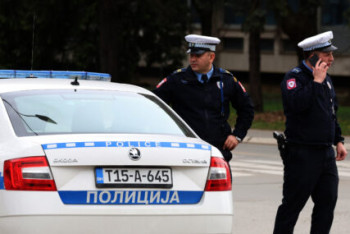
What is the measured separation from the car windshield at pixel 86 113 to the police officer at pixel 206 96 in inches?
36.7

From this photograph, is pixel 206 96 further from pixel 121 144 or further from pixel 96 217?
pixel 96 217

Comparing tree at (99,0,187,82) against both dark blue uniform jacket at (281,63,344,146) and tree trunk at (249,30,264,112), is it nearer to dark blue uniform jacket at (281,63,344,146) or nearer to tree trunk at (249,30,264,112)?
tree trunk at (249,30,264,112)

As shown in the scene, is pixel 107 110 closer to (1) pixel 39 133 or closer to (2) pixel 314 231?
(1) pixel 39 133

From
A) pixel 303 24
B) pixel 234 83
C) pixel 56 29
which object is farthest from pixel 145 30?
pixel 234 83

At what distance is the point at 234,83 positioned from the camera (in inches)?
320

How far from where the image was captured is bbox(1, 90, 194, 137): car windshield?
6.44 meters

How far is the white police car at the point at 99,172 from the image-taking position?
234 inches

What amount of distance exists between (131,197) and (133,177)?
0.39 ft

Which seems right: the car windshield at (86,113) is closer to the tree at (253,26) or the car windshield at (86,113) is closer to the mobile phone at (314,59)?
the mobile phone at (314,59)

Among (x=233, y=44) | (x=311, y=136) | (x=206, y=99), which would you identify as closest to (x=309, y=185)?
(x=311, y=136)

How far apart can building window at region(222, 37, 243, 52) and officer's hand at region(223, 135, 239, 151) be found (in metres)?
48.4

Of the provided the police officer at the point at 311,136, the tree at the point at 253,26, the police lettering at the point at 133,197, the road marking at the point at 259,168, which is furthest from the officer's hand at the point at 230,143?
the tree at the point at 253,26

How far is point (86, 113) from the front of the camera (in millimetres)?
6613

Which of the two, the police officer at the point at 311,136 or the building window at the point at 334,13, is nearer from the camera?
the police officer at the point at 311,136
